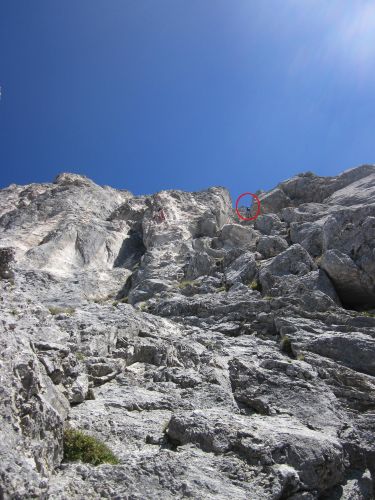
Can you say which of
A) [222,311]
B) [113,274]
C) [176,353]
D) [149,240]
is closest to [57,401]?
[176,353]

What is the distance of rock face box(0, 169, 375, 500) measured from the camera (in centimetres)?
1159

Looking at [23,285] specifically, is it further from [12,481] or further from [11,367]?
[12,481]

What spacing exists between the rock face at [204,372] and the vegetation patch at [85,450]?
31 cm

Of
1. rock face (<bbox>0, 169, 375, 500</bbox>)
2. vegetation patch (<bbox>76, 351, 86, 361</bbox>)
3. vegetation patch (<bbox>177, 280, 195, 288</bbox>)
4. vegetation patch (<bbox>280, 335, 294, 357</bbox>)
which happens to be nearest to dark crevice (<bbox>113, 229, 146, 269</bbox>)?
rock face (<bbox>0, 169, 375, 500</bbox>)

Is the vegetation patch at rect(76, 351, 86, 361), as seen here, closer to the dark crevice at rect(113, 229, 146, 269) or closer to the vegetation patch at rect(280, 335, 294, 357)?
the vegetation patch at rect(280, 335, 294, 357)

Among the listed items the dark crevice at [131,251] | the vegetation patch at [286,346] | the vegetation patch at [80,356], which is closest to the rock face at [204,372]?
the vegetation patch at [286,346]

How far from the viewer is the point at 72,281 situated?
42.4 meters

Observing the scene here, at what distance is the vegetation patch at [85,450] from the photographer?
11852mm

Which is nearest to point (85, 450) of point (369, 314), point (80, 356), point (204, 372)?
point (80, 356)

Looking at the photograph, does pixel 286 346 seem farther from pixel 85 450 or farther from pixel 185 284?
pixel 85 450

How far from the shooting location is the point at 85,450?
1208cm

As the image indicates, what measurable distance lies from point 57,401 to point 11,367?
2.23 meters

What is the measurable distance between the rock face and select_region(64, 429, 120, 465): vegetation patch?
31 cm

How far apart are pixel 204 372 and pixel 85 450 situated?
323 inches
